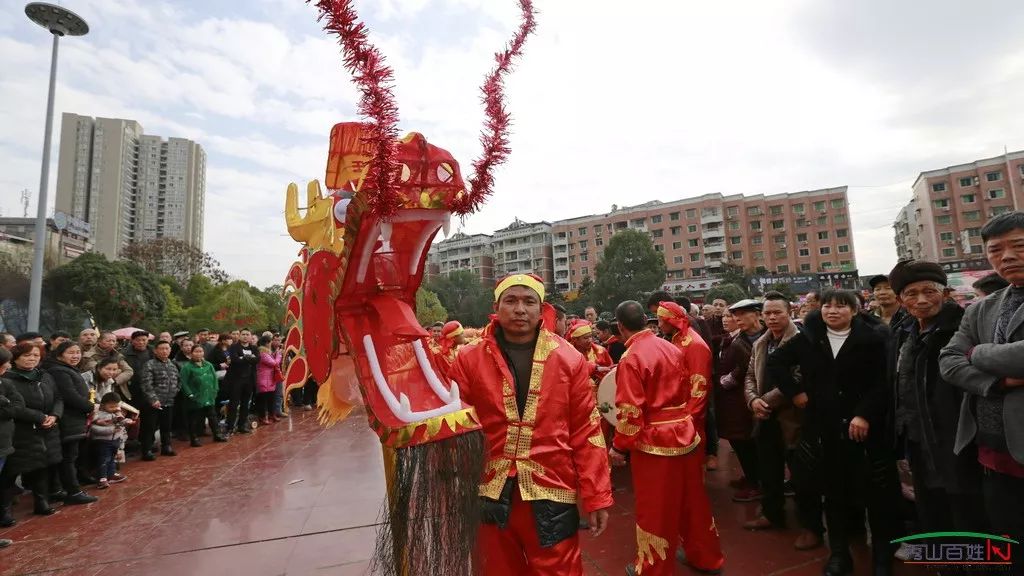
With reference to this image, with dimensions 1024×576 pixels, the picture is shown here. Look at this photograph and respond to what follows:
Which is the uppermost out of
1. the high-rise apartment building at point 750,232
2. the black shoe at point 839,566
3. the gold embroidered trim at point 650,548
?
the high-rise apartment building at point 750,232

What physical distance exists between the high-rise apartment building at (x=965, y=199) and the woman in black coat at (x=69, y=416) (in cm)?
5734

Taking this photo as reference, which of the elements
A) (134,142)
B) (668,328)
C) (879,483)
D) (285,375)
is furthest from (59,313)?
(134,142)

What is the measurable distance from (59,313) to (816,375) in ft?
81.5

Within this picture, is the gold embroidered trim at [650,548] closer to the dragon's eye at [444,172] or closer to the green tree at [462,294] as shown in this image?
the dragon's eye at [444,172]

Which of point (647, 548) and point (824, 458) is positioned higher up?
point (824, 458)

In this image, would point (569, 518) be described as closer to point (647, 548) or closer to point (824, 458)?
point (647, 548)

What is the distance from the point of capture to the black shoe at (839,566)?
2.79 meters

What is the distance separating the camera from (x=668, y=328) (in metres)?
3.77

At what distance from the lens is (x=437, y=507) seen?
1.77m

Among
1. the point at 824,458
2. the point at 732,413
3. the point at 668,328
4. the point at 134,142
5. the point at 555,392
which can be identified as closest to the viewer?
the point at 555,392

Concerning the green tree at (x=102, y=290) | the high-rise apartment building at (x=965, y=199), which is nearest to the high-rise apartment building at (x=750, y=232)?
the high-rise apartment building at (x=965, y=199)

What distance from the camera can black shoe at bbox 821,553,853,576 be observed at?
9.14ft

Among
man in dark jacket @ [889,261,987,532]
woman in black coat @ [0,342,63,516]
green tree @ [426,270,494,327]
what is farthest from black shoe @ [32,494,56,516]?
green tree @ [426,270,494,327]

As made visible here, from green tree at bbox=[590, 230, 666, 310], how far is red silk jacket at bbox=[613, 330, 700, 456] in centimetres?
3678
